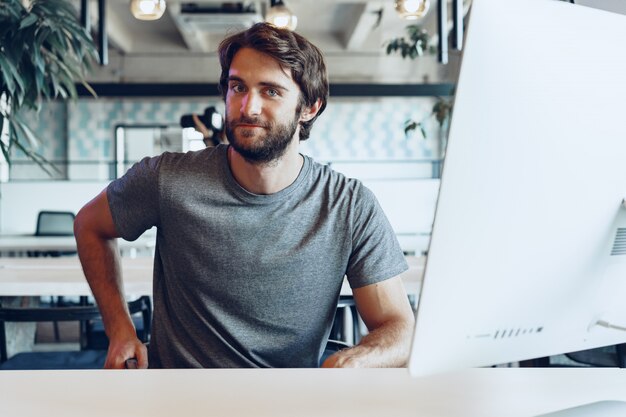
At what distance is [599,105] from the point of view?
2.24 ft

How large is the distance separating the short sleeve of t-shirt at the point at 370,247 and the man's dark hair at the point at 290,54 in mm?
277

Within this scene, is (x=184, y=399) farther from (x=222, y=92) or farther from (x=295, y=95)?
(x=222, y=92)

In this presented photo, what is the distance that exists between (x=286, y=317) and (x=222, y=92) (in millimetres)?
675

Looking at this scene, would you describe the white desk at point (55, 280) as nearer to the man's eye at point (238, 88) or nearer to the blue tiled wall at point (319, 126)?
the man's eye at point (238, 88)

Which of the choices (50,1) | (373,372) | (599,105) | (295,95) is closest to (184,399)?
(373,372)

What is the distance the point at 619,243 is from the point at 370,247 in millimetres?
745

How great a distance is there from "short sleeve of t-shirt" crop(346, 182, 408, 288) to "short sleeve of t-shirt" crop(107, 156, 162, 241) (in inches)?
18.0

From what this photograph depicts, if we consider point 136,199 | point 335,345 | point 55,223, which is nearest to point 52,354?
point 136,199

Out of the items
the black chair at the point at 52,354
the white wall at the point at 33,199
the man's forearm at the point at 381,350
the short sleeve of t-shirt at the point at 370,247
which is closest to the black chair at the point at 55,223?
the white wall at the point at 33,199

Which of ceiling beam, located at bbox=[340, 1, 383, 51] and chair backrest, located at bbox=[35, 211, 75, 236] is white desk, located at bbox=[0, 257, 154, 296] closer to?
chair backrest, located at bbox=[35, 211, 75, 236]

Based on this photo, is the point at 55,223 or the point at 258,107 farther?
the point at 55,223

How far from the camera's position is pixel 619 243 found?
76 centimetres

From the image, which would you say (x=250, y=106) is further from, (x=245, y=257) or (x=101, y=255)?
(x=101, y=255)

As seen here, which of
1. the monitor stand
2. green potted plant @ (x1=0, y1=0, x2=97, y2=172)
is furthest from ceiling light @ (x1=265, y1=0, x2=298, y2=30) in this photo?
the monitor stand
